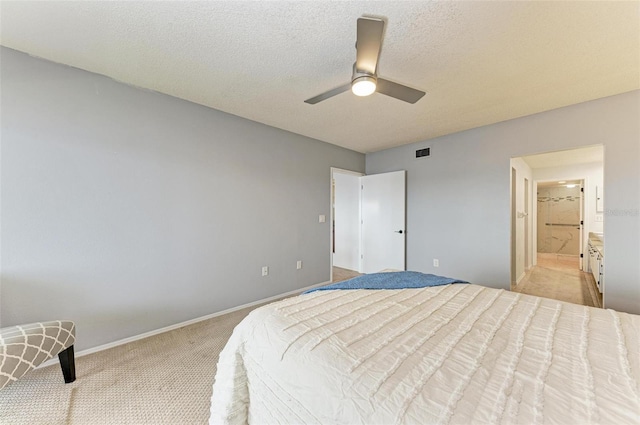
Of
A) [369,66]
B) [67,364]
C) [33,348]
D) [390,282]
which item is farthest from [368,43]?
[67,364]

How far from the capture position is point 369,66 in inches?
62.4

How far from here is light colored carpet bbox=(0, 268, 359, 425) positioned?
1.47m

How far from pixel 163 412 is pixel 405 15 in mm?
2835

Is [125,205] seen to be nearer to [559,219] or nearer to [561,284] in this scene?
[561,284]

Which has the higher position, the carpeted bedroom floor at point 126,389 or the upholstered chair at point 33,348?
the upholstered chair at point 33,348

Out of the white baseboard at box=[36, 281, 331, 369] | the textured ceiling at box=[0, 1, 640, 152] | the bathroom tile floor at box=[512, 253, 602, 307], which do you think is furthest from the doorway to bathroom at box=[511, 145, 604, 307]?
the white baseboard at box=[36, 281, 331, 369]

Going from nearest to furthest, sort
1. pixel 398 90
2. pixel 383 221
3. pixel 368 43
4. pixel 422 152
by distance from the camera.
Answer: pixel 368 43 < pixel 398 90 < pixel 422 152 < pixel 383 221

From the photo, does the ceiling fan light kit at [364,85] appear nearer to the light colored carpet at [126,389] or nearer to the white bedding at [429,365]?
the white bedding at [429,365]

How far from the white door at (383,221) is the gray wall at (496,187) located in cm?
15

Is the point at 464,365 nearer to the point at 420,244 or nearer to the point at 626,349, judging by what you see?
Answer: the point at 626,349

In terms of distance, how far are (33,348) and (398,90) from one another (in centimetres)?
292

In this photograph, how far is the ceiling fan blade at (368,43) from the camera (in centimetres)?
130

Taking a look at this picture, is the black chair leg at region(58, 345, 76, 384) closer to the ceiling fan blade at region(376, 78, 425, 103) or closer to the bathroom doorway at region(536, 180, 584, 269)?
the ceiling fan blade at region(376, 78, 425, 103)

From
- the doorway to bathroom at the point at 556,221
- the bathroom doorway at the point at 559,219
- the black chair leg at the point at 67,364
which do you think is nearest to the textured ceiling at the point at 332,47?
the doorway to bathroom at the point at 556,221
